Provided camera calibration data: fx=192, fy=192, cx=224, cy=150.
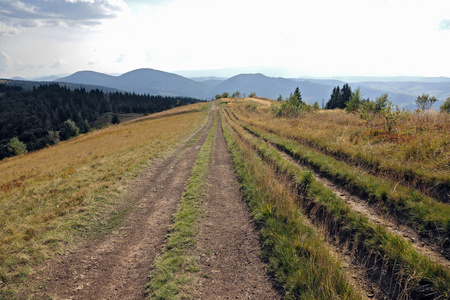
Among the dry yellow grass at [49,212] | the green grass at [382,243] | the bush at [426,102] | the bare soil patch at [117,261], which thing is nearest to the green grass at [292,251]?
the green grass at [382,243]

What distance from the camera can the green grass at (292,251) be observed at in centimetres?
361

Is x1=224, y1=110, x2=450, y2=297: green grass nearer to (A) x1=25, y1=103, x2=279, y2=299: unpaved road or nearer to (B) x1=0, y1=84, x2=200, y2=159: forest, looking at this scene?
(A) x1=25, y1=103, x2=279, y2=299: unpaved road

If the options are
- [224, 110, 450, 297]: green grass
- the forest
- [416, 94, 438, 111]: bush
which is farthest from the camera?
the forest

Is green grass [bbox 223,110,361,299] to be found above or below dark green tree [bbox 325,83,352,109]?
below

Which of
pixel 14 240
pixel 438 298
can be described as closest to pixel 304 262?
pixel 438 298

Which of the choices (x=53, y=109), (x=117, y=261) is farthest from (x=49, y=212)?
(x=53, y=109)

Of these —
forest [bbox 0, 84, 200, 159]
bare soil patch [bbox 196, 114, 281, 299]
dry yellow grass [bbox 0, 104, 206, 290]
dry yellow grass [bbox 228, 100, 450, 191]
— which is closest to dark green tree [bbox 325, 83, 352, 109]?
dry yellow grass [bbox 228, 100, 450, 191]

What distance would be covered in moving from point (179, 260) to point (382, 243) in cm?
494

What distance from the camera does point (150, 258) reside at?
5473 millimetres

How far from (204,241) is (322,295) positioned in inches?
137

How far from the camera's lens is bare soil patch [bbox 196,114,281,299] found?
4.26 meters

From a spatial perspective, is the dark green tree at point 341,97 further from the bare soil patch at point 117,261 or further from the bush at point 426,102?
the bare soil patch at point 117,261

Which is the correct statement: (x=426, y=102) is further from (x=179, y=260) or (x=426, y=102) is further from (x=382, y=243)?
(x=179, y=260)

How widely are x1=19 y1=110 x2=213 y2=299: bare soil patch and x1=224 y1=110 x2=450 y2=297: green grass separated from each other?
212 inches
